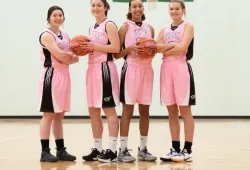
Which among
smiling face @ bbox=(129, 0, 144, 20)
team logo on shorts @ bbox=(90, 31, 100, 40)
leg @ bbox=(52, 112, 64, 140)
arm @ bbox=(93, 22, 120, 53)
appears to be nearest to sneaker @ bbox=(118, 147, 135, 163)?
leg @ bbox=(52, 112, 64, 140)

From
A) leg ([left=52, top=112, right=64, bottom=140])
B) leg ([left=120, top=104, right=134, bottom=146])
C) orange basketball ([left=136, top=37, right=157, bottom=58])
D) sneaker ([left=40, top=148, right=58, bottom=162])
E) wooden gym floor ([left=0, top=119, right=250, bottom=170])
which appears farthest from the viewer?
leg ([left=52, top=112, right=64, bottom=140])

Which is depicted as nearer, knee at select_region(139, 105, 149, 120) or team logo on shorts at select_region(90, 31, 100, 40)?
team logo on shorts at select_region(90, 31, 100, 40)

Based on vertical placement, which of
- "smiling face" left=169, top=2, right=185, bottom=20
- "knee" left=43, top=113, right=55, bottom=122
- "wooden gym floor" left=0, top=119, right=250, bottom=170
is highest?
"smiling face" left=169, top=2, right=185, bottom=20

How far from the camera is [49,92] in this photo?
18.7 feet

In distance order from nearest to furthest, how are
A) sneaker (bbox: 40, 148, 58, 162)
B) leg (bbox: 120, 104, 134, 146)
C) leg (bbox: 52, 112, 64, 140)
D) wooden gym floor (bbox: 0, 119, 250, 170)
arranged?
1. wooden gym floor (bbox: 0, 119, 250, 170)
2. sneaker (bbox: 40, 148, 58, 162)
3. leg (bbox: 120, 104, 134, 146)
4. leg (bbox: 52, 112, 64, 140)

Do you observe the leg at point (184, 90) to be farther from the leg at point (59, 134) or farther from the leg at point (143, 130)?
the leg at point (59, 134)

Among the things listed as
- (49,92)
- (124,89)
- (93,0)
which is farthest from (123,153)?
(93,0)

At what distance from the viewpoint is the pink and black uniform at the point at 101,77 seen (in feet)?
18.7

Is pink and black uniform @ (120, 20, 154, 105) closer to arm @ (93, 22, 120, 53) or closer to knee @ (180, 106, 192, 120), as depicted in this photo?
arm @ (93, 22, 120, 53)

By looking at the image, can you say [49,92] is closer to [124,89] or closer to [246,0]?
[124,89]

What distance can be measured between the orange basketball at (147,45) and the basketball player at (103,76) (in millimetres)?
281

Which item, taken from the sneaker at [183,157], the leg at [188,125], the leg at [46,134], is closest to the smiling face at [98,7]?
the leg at [46,134]

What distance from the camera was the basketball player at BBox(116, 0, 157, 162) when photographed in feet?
18.9

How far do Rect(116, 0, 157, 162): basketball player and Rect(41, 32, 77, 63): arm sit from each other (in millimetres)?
626
